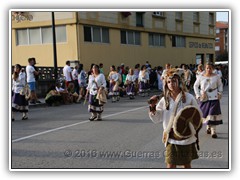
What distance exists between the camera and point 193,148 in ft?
15.8

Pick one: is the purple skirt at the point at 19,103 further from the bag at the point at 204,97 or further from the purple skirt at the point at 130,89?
the purple skirt at the point at 130,89

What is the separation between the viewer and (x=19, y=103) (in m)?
11.6

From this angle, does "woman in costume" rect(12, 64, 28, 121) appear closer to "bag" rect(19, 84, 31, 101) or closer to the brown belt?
"bag" rect(19, 84, 31, 101)

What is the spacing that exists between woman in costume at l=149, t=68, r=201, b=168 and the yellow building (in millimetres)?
13845

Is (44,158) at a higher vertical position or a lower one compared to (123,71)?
lower

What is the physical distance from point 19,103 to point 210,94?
6.15 metres

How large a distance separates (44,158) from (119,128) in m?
3.20

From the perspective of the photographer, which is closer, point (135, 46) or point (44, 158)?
point (44, 158)

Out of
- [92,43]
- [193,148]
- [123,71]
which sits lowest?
[193,148]

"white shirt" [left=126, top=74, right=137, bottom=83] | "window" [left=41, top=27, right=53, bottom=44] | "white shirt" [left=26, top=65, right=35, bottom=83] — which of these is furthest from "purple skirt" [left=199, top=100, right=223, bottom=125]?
"window" [left=41, top=27, right=53, bottom=44]

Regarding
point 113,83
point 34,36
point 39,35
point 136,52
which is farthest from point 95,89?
point 136,52

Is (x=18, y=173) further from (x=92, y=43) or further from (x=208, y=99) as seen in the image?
(x=92, y=43)

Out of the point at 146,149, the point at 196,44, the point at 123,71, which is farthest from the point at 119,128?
the point at 196,44

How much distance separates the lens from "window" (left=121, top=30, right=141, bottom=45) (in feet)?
82.7
